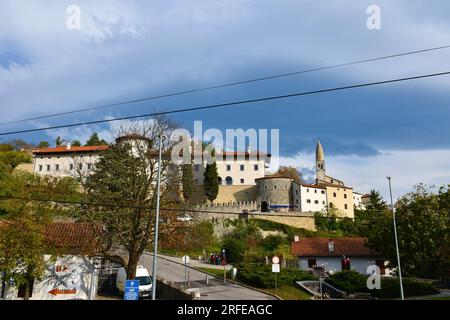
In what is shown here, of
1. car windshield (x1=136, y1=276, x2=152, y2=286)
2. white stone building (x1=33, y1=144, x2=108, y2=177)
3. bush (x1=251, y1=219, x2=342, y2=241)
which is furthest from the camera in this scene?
white stone building (x1=33, y1=144, x2=108, y2=177)

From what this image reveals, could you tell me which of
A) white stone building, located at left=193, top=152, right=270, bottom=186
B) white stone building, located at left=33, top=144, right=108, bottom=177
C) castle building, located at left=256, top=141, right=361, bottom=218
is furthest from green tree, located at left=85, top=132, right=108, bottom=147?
castle building, located at left=256, top=141, right=361, bottom=218

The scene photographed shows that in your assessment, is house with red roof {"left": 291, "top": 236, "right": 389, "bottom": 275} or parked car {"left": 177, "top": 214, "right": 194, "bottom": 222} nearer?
parked car {"left": 177, "top": 214, "right": 194, "bottom": 222}

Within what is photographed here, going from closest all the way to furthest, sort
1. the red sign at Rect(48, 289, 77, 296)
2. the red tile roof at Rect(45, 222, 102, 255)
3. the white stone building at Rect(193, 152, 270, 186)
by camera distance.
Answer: the red tile roof at Rect(45, 222, 102, 255) < the red sign at Rect(48, 289, 77, 296) < the white stone building at Rect(193, 152, 270, 186)

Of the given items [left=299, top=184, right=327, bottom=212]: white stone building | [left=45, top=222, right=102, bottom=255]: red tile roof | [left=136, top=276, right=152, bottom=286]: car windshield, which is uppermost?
[left=299, top=184, right=327, bottom=212]: white stone building

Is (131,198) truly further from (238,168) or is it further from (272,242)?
(238,168)

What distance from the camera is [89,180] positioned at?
95.1ft

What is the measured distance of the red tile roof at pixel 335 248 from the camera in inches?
1817

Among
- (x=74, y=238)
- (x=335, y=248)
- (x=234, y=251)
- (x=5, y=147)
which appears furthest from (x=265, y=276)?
(x=5, y=147)

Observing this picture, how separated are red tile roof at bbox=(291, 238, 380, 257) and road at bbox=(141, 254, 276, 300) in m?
13.6

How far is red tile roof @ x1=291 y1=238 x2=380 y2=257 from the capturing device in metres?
46.2

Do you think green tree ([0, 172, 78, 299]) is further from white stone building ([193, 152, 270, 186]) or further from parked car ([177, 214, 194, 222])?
white stone building ([193, 152, 270, 186])

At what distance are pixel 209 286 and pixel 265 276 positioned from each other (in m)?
4.60

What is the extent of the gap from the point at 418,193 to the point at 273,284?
15.7m

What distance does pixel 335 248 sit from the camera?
155ft
